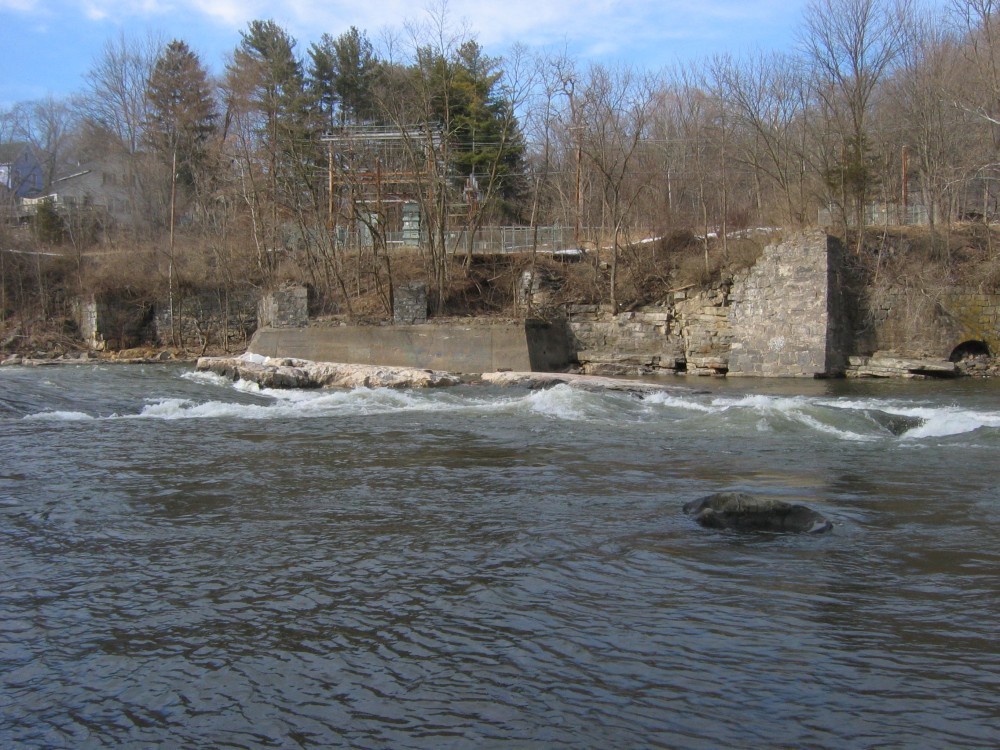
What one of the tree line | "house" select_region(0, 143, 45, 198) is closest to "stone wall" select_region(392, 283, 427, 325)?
the tree line

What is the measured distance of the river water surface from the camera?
396 cm

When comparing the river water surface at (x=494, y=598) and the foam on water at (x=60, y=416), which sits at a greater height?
the foam on water at (x=60, y=416)

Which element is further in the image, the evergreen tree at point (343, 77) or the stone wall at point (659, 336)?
the evergreen tree at point (343, 77)

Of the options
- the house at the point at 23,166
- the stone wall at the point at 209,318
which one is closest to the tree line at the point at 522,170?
the stone wall at the point at 209,318

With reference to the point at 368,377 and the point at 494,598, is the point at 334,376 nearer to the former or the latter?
the point at 368,377

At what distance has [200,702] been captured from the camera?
164 inches

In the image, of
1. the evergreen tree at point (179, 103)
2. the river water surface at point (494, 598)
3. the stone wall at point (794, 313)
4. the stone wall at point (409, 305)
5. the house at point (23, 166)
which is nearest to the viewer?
the river water surface at point (494, 598)

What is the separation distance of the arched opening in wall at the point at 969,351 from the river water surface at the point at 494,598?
14.4 meters

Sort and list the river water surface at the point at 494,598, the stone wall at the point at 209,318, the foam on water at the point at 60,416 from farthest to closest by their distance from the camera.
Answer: the stone wall at the point at 209,318 → the foam on water at the point at 60,416 → the river water surface at the point at 494,598

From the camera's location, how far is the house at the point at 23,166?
56106mm

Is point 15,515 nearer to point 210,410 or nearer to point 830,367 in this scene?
point 210,410

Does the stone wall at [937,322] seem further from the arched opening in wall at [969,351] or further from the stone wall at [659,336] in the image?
the stone wall at [659,336]

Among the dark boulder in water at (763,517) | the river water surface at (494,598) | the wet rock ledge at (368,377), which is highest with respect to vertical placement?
the wet rock ledge at (368,377)

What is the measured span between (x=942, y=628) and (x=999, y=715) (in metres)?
1.02
